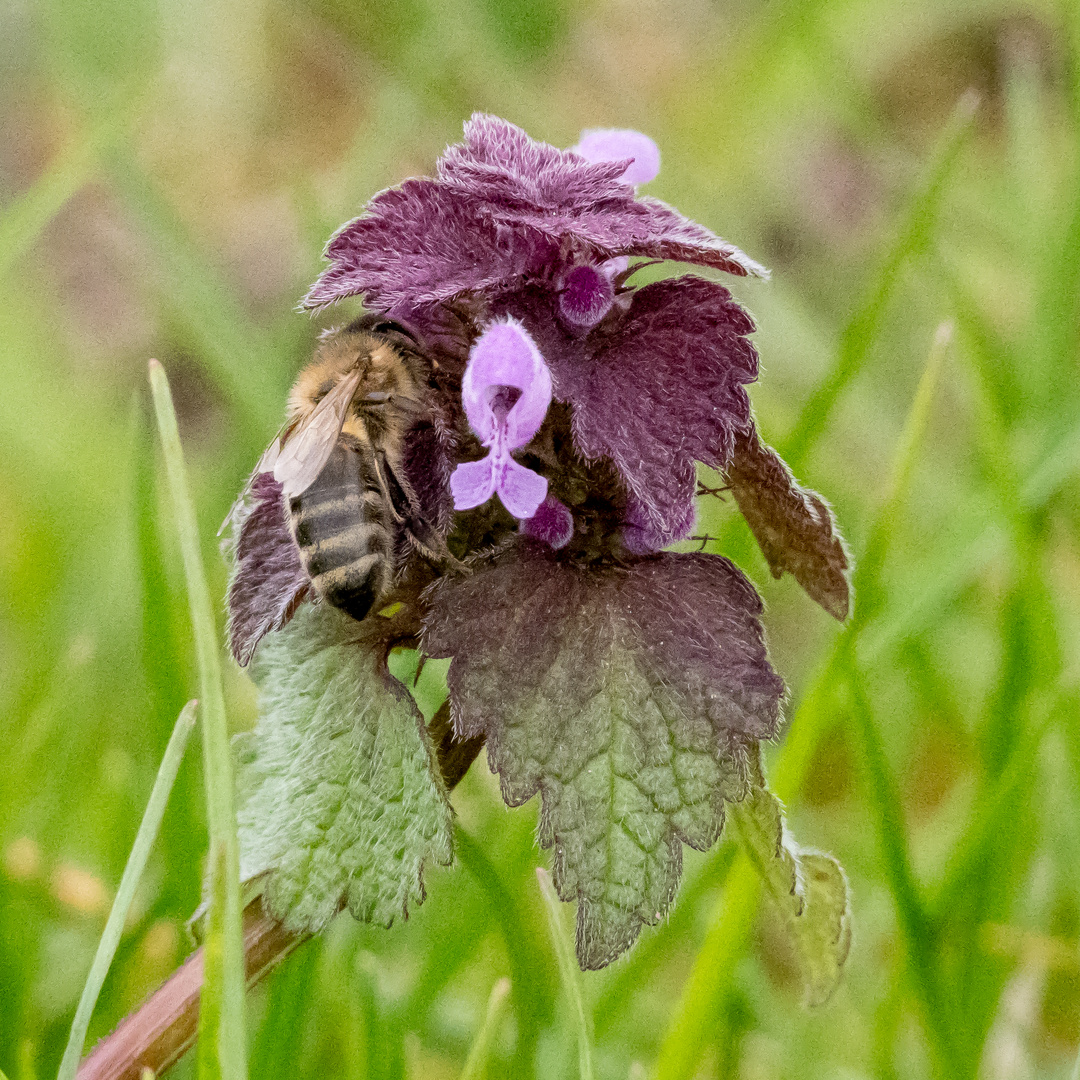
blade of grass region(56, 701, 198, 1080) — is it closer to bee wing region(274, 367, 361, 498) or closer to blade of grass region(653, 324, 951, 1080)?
bee wing region(274, 367, 361, 498)

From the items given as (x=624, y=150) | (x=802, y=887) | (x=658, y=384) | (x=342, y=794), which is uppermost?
(x=624, y=150)

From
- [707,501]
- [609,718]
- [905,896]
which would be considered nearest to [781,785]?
[905,896]

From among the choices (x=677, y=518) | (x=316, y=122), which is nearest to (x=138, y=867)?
(x=677, y=518)

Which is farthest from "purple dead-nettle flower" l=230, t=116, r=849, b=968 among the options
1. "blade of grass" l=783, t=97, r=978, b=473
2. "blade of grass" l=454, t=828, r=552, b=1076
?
"blade of grass" l=783, t=97, r=978, b=473

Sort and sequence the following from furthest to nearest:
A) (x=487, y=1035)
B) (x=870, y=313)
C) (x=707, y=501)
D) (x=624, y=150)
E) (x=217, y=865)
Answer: (x=707, y=501) → (x=870, y=313) → (x=624, y=150) → (x=487, y=1035) → (x=217, y=865)

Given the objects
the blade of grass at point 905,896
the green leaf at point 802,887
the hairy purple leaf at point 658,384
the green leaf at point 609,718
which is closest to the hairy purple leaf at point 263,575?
the green leaf at point 609,718

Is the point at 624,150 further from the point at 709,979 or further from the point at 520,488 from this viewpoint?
the point at 709,979
